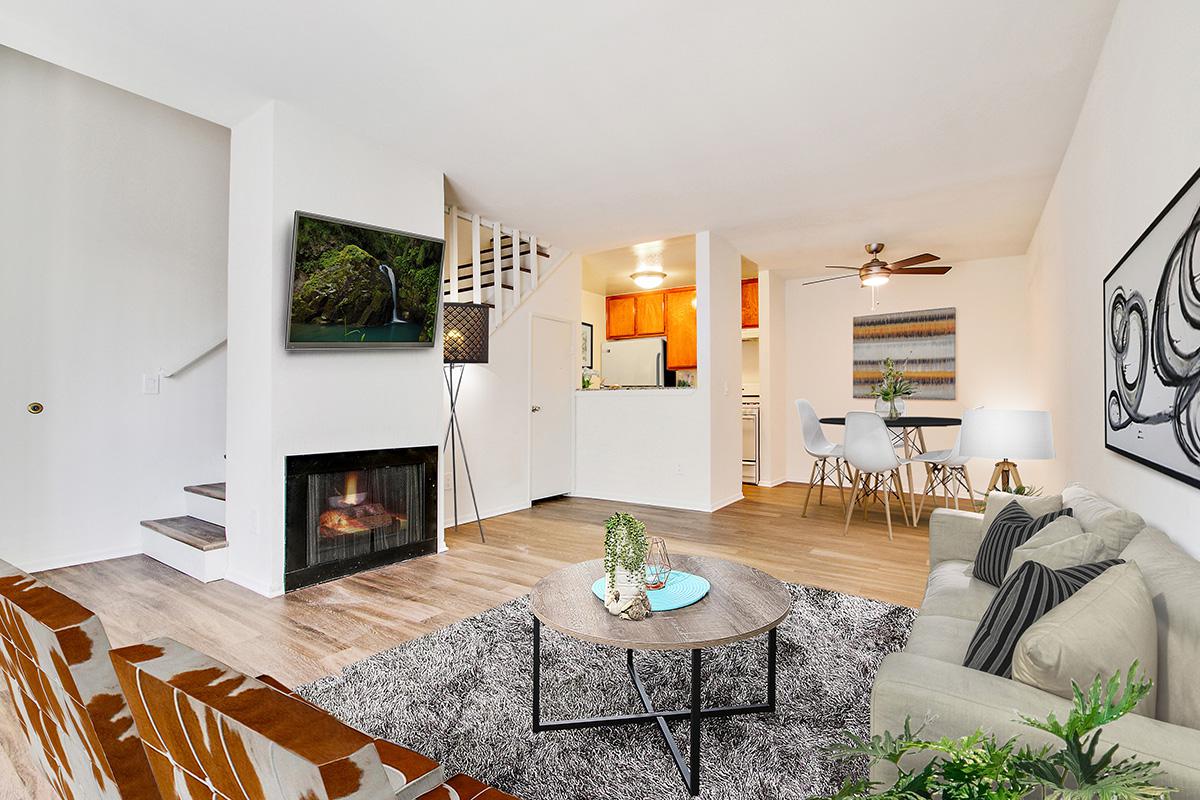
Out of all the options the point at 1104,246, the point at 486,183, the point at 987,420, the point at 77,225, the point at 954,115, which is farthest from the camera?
the point at 486,183

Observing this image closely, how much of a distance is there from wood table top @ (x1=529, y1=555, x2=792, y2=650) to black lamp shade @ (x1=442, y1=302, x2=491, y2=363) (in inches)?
94.6

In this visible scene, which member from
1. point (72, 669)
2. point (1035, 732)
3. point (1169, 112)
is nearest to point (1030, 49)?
point (1169, 112)

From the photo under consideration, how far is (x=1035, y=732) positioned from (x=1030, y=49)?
2.83 m

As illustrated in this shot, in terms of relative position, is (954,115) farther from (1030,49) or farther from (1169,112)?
(1169,112)

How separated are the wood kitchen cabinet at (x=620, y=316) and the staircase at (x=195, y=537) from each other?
16.6ft

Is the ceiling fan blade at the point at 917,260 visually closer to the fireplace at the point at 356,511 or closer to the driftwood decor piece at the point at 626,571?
the fireplace at the point at 356,511

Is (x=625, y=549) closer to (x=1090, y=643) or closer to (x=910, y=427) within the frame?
(x=1090, y=643)

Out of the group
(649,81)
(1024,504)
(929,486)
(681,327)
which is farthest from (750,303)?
(1024,504)

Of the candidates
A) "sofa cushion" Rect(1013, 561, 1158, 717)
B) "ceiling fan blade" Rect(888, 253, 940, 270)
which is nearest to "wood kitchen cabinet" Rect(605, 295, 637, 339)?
"ceiling fan blade" Rect(888, 253, 940, 270)

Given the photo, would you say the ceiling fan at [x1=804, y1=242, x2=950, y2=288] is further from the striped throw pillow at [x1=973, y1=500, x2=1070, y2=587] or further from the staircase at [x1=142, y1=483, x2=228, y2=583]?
the staircase at [x1=142, y1=483, x2=228, y2=583]

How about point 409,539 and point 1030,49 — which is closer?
point 1030,49

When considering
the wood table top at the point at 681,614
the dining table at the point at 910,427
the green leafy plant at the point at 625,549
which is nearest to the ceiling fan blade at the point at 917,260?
the dining table at the point at 910,427

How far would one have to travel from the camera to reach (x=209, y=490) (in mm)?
3891

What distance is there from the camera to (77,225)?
361 centimetres
